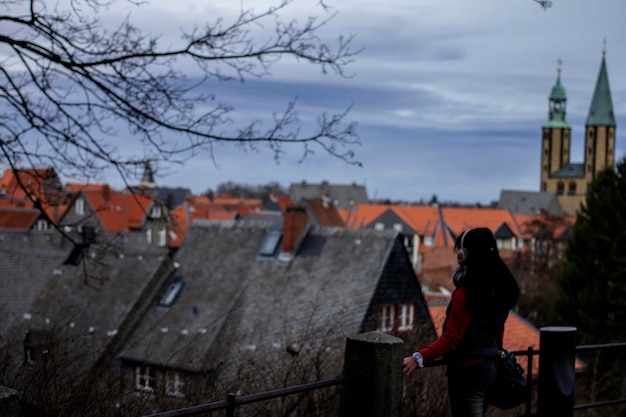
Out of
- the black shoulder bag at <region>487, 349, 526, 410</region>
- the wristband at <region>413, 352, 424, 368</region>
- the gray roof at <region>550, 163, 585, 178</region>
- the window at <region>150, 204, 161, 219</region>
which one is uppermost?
the gray roof at <region>550, 163, 585, 178</region>

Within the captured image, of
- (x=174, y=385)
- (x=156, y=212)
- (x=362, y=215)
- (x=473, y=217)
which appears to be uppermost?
(x=473, y=217)

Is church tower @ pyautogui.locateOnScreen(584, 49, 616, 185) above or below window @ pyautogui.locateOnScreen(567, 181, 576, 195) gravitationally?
above

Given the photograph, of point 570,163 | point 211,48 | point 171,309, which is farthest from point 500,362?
point 570,163

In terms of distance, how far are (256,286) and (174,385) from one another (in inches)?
627

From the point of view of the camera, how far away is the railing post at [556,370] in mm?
4965

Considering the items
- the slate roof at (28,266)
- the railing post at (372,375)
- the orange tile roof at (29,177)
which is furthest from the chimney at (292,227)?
the railing post at (372,375)

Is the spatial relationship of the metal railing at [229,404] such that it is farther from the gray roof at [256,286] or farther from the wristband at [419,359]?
the gray roof at [256,286]

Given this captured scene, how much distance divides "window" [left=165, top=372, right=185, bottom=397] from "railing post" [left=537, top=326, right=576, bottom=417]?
3.67m

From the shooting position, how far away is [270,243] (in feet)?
82.0

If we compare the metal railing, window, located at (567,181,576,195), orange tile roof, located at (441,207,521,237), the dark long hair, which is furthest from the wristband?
window, located at (567,181,576,195)

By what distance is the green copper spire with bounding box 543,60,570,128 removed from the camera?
146 m

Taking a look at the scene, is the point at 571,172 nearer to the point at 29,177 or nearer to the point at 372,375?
the point at 29,177

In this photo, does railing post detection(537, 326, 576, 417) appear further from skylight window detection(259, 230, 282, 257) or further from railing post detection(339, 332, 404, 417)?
skylight window detection(259, 230, 282, 257)

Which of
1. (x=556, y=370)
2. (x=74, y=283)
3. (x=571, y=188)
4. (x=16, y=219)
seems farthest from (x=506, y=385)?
(x=571, y=188)
